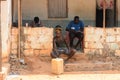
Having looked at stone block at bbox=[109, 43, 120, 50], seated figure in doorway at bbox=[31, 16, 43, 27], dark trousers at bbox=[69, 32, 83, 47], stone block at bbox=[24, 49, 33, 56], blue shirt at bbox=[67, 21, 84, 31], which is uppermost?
seated figure in doorway at bbox=[31, 16, 43, 27]

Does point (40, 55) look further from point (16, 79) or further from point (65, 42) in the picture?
point (16, 79)

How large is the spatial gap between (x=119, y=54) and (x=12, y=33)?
351cm

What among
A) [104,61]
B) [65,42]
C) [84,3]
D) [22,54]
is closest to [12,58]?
[22,54]

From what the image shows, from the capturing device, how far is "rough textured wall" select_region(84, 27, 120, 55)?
14570 millimetres

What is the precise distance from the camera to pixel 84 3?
55.7 feet

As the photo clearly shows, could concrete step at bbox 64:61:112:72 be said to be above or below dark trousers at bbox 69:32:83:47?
below

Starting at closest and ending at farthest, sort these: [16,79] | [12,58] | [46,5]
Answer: [16,79] → [12,58] → [46,5]

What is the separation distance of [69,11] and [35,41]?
9.73 feet

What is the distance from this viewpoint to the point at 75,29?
15.6 m

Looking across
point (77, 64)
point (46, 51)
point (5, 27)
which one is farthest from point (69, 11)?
point (5, 27)

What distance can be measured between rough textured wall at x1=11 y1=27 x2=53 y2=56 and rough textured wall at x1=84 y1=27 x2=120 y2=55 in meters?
1.20

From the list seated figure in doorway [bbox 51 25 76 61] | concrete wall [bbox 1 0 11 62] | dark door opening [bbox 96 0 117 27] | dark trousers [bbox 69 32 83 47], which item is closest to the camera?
concrete wall [bbox 1 0 11 62]

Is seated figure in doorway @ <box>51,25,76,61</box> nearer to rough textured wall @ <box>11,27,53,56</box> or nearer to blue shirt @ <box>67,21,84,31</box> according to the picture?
rough textured wall @ <box>11,27,53,56</box>

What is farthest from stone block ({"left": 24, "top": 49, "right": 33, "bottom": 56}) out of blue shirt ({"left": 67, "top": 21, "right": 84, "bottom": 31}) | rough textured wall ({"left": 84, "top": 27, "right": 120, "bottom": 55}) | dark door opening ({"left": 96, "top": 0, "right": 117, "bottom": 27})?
dark door opening ({"left": 96, "top": 0, "right": 117, "bottom": 27})
